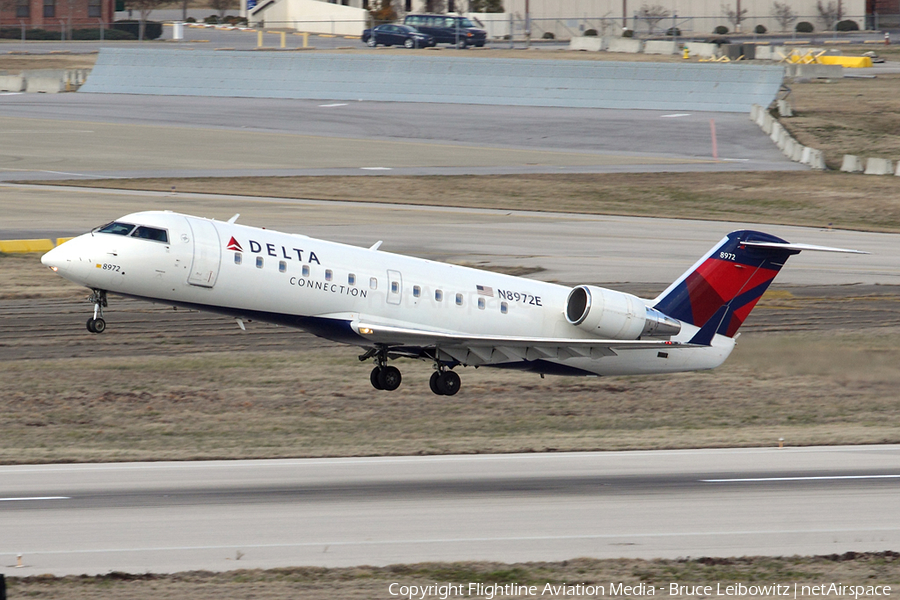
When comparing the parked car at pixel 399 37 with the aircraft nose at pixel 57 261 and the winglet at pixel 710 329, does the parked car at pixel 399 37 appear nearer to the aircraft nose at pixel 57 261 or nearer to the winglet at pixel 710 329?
the winglet at pixel 710 329

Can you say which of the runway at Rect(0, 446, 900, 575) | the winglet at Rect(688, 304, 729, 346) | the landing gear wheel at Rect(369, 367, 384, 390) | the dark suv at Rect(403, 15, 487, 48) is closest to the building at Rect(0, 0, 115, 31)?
the dark suv at Rect(403, 15, 487, 48)

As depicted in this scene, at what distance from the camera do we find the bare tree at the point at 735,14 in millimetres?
130250

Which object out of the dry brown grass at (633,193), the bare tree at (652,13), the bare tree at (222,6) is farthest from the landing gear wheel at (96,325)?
the bare tree at (222,6)

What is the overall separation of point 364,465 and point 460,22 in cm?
8538

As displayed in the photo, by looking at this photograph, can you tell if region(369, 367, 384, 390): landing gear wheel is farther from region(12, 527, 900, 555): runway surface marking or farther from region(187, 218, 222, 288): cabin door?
region(12, 527, 900, 555): runway surface marking

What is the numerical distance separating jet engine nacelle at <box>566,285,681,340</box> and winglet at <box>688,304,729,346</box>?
1422 millimetres

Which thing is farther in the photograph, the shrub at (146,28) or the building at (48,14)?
the building at (48,14)

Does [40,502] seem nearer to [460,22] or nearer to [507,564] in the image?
[507,564]

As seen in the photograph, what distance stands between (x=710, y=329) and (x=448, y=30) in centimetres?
7824

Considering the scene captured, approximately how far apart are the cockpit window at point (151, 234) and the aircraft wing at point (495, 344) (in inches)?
205

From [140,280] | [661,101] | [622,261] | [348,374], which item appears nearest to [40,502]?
[140,280]

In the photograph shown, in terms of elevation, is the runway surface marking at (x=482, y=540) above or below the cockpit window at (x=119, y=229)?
below

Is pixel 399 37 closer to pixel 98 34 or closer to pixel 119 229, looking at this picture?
pixel 98 34

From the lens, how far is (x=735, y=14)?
430 ft
